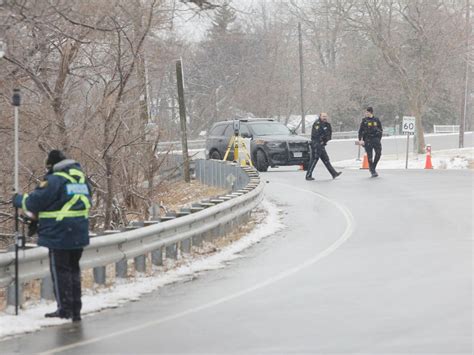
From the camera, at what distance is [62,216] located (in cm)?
950

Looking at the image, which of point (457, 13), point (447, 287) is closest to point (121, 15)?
point (447, 287)

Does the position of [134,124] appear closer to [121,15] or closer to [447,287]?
[121,15]

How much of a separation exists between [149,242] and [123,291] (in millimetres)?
1226

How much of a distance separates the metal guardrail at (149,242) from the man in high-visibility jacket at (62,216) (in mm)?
473

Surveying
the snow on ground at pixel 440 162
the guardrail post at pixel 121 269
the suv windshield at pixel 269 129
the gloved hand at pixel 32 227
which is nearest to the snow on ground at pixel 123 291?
the guardrail post at pixel 121 269

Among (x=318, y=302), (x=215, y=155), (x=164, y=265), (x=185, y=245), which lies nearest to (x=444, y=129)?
(x=215, y=155)

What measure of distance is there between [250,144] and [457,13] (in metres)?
22.0

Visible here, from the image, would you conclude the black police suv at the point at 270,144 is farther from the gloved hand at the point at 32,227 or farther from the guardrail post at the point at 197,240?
the gloved hand at the point at 32,227

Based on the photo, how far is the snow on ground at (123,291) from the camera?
366 inches

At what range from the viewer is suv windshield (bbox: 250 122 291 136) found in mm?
32938

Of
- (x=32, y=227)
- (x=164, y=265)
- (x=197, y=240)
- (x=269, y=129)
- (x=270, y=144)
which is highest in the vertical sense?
(x=269, y=129)

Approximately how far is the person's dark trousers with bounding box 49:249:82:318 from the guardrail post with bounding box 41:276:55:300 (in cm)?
64

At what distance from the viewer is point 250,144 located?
32.2 metres

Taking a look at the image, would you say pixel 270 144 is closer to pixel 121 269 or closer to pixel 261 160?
pixel 261 160
